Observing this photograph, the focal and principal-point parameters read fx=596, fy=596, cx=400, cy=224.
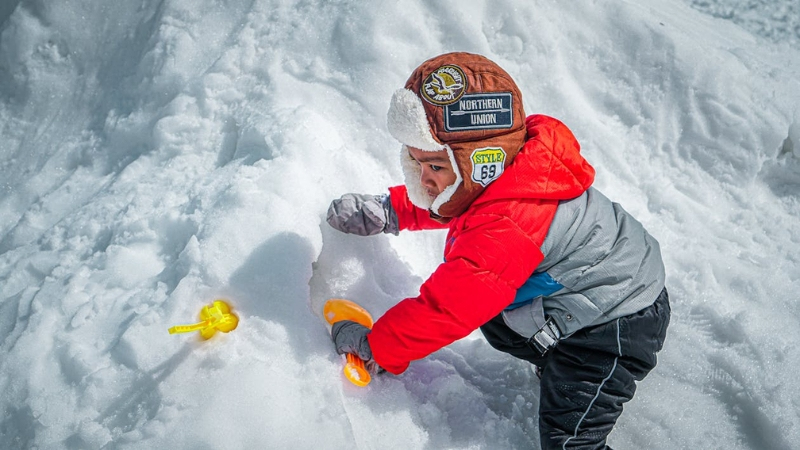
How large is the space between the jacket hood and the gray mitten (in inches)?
15.9

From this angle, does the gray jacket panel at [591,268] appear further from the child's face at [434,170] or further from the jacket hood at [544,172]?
the child's face at [434,170]

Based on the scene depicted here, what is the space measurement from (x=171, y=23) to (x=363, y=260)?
1.16m

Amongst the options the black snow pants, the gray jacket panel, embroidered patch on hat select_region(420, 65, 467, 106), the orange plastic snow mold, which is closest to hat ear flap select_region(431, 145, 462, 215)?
embroidered patch on hat select_region(420, 65, 467, 106)

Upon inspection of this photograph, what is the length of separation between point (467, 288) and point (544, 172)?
1.10ft

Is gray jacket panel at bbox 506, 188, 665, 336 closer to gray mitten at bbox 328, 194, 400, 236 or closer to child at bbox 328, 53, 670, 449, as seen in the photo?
child at bbox 328, 53, 670, 449

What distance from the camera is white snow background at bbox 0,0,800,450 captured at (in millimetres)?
1451

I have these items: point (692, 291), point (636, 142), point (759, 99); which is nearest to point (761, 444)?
point (692, 291)

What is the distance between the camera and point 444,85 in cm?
135

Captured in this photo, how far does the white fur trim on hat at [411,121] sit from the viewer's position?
54.1 inches

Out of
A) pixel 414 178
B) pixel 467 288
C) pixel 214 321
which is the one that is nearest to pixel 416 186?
pixel 414 178

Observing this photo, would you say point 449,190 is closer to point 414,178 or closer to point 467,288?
point 414,178

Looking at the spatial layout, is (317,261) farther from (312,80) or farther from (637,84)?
(637,84)

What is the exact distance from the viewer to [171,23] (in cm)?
217

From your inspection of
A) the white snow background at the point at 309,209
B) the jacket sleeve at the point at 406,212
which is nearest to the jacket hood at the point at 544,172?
the jacket sleeve at the point at 406,212
